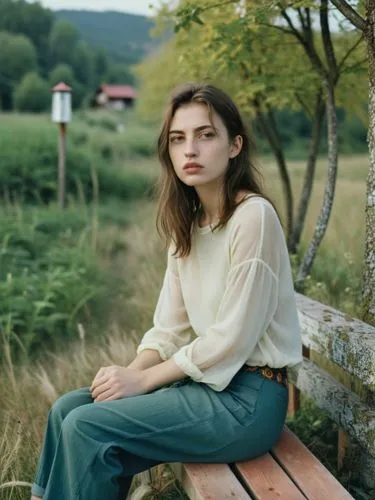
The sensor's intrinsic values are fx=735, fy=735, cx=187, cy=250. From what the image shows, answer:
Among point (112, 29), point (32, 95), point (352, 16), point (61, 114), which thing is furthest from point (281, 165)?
point (32, 95)

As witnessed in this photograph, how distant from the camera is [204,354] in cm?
217

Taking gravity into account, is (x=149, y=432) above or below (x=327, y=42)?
below

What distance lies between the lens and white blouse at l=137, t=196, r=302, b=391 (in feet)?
7.03

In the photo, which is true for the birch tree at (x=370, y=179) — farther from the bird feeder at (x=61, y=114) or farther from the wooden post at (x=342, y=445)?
the bird feeder at (x=61, y=114)

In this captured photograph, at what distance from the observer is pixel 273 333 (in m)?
2.28

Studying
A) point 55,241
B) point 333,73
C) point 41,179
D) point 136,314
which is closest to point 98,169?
point 41,179

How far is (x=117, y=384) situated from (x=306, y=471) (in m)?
0.60

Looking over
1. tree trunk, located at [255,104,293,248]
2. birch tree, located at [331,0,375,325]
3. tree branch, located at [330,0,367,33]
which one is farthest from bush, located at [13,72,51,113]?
birch tree, located at [331,0,375,325]

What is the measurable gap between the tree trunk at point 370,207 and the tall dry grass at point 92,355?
2.22ft

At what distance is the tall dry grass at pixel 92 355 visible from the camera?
2887 millimetres

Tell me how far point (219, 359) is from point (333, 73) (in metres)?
2.03

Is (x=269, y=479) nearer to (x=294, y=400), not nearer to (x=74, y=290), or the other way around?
(x=294, y=400)

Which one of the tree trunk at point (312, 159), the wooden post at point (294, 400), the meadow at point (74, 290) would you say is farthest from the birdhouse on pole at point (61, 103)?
the wooden post at point (294, 400)

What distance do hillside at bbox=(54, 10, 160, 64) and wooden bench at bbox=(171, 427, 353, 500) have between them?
448 inches
